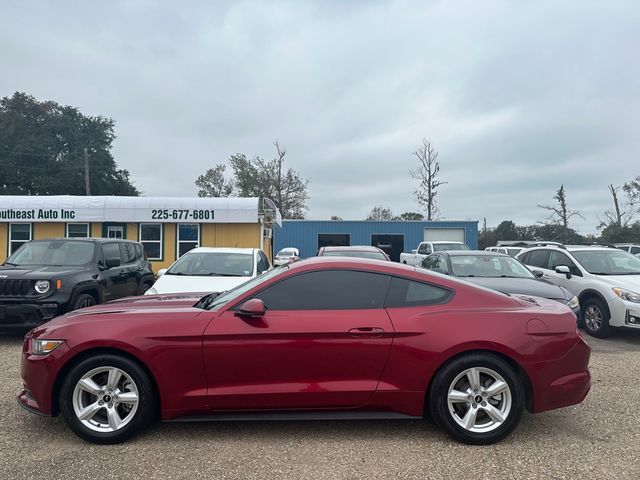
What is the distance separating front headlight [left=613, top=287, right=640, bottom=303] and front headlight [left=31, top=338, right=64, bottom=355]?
801cm

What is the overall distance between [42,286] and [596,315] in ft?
29.7

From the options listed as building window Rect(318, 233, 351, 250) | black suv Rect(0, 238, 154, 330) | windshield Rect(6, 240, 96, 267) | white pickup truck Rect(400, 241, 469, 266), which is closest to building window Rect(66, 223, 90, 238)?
black suv Rect(0, 238, 154, 330)

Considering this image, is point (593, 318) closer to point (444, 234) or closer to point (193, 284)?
point (193, 284)

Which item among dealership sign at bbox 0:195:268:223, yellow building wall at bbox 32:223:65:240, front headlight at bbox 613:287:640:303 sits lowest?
front headlight at bbox 613:287:640:303

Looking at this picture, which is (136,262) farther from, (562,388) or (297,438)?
(562,388)

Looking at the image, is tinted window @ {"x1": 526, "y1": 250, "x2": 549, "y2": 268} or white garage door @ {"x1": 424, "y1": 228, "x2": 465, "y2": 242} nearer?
tinted window @ {"x1": 526, "y1": 250, "x2": 549, "y2": 268}

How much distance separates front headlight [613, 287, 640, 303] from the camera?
7378 mm

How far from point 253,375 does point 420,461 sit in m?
1.36

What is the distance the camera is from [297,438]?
143 inches

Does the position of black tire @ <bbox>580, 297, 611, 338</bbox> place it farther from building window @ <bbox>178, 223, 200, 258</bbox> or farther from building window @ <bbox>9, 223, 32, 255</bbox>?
building window @ <bbox>9, 223, 32, 255</bbox>

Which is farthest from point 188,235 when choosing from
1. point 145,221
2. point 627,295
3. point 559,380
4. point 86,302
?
point 559,380

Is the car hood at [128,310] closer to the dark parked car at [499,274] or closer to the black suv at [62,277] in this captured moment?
the black suv at [62,277]

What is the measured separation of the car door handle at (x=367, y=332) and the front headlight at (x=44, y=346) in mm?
2246

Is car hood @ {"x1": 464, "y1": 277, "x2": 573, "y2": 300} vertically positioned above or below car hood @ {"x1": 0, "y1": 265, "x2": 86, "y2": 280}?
below
